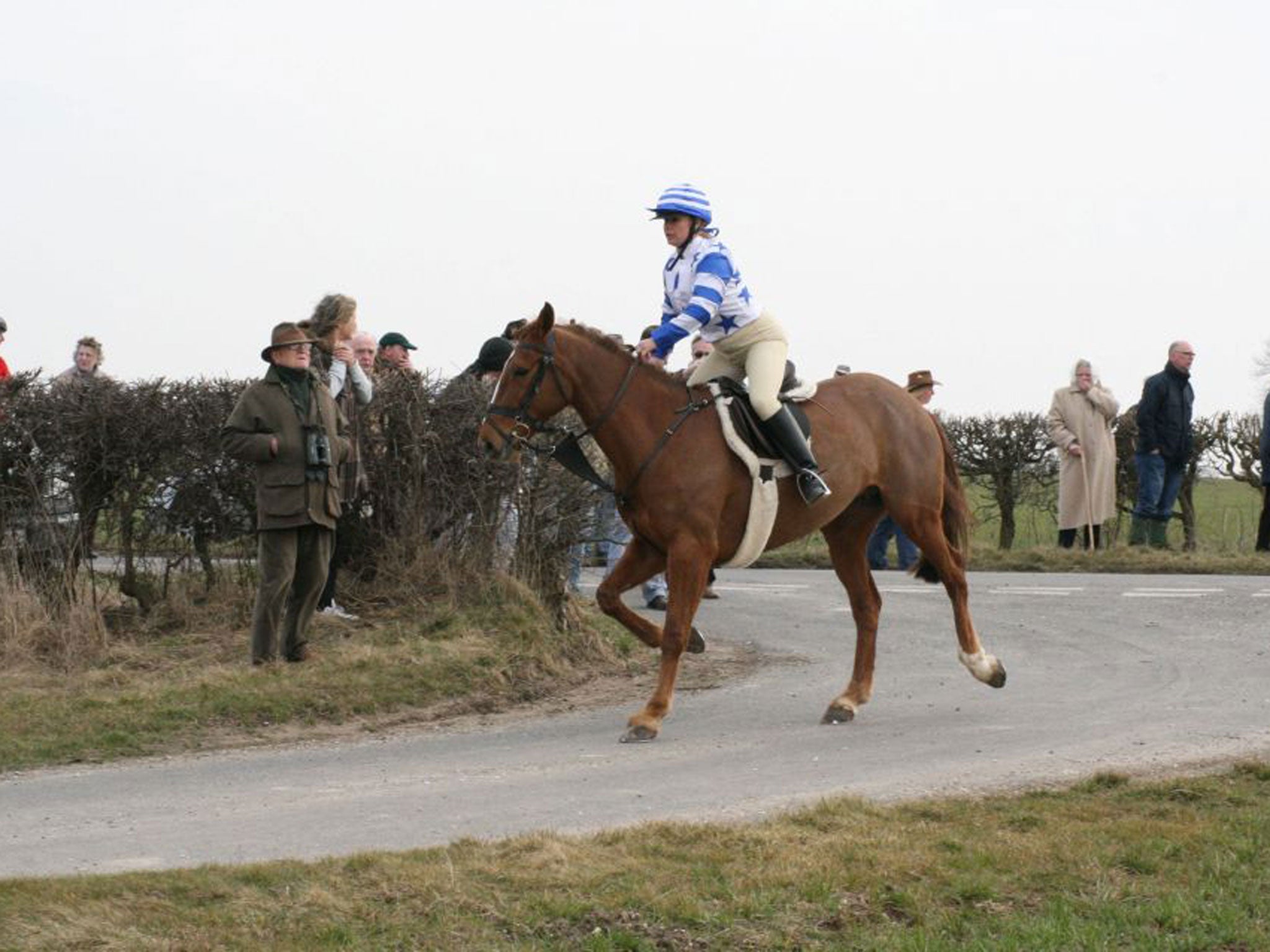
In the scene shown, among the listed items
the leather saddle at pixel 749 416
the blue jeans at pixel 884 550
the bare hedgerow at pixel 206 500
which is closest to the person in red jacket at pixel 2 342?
the bare hedgerow at pixel 206 500

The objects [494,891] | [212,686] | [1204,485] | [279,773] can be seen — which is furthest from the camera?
[1204,485]

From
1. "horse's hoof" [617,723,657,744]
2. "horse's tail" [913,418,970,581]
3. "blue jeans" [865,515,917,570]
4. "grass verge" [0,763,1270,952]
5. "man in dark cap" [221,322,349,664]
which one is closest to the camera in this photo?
"grass verge" [0,763,1270,952]

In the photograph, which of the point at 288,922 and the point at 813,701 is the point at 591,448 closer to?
the point at 813,701

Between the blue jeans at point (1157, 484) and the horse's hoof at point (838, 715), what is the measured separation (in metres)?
13.6

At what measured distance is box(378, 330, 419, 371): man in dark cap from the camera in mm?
15023

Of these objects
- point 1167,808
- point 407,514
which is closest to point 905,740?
point 1167,808

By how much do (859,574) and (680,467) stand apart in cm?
203

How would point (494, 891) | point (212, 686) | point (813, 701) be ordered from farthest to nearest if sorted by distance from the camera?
point (813, 701), point (212, 686), point (494, 891)

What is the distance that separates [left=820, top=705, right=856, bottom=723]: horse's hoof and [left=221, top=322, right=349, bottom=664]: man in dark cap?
3.53 metres

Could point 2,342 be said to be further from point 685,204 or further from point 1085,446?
point 1085,446

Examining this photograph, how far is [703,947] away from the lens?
6691 mm

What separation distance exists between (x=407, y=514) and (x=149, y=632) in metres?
2.02

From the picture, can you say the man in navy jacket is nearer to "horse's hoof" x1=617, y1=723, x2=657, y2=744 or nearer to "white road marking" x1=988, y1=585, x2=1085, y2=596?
"white road marking" x1=988, y1=585, x2=1085, y2=596

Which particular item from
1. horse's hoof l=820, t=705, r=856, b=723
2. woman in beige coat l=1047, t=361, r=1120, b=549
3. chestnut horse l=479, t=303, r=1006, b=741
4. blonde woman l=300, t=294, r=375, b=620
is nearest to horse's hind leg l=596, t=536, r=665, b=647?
chestnut horse l=479, t=303, r=1006, b=741
